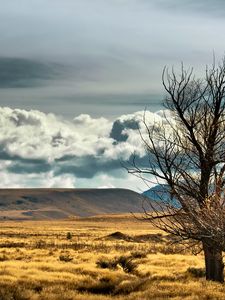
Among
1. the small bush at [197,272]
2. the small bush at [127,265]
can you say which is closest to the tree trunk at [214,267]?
the small bush at [197,272]

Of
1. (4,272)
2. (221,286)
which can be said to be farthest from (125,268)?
(221,286)

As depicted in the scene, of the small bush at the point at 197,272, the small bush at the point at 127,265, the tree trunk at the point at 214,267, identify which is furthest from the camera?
the small bush at the point at 127,265

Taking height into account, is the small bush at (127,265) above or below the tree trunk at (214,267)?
below

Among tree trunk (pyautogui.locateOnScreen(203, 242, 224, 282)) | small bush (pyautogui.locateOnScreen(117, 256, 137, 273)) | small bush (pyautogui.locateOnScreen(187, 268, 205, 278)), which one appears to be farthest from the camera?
small bush (pyautogui.locateOnScreen(117, 256, 137, 273))

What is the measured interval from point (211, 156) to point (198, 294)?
6.03m

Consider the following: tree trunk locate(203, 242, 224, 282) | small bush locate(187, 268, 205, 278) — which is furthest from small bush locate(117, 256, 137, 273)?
tree trunk locate(203, 242, 224, 282)

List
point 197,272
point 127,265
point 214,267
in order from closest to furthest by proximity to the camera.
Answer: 1. point 214,267
2. point 197,272
3. point 127,265

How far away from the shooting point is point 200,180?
25.1 m

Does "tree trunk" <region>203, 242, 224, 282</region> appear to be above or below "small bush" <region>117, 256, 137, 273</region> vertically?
above

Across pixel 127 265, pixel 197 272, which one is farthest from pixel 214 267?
pixel 127 265

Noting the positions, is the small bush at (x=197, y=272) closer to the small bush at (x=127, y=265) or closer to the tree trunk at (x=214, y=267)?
the small bush at (x=127, y=265)

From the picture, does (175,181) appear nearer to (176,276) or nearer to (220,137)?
(220,137)

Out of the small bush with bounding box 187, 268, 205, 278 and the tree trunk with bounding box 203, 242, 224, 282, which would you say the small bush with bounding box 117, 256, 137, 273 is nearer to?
the small bush with bounding box 187, 268, 205, 278

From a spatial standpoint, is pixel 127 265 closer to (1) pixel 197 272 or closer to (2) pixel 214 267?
(1) pixel 197 272
